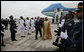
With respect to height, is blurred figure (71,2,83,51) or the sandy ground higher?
blurred figure (71,2,83,51)

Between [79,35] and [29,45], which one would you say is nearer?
[79,35]

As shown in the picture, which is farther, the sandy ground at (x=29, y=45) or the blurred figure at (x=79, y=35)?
the sandy ground at (x=29, y=45)

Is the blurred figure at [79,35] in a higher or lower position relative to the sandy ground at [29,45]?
higher

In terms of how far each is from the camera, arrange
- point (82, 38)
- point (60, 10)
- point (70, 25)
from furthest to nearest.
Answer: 1. point (60, 10)
2. point (70, 25)
3. point (82, 38)

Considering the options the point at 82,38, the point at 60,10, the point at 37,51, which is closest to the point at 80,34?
the point at 82,38

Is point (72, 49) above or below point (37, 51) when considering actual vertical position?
above

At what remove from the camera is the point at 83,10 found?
1922 mm

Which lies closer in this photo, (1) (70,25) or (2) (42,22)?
(1) (70,25)

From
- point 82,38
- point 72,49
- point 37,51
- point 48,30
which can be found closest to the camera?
point 82,38

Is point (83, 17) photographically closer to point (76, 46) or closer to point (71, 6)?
point (76, 46)

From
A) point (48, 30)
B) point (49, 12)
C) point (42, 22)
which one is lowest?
point (48, 30)

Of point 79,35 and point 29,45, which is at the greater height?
point 79,35

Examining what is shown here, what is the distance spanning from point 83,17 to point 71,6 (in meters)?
22.3

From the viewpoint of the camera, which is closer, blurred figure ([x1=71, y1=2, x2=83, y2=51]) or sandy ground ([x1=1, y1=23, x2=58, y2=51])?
blurred figure ([x1=71, y1=2, x2=83, y2=51])
